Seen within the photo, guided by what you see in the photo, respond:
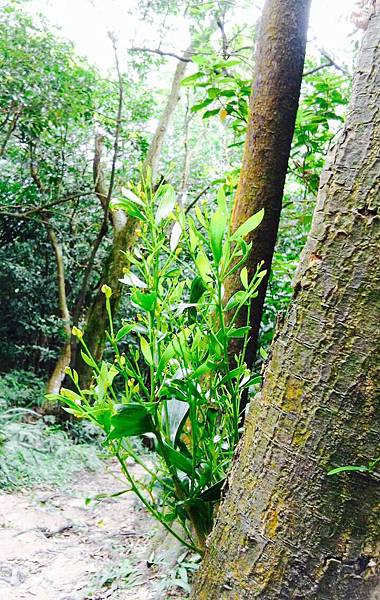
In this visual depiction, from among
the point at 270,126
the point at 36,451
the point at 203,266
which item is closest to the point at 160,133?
the point at 36,451

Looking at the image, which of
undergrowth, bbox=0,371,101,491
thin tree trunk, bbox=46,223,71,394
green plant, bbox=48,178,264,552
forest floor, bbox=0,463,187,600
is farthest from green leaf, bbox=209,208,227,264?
thin tree trunk, bbox=46,223,71,394

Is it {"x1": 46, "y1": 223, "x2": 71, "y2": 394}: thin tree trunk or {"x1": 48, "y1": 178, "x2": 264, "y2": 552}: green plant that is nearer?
{"x1": 48, "y1": 178, "x2": 264, "y2": 552}: green plant

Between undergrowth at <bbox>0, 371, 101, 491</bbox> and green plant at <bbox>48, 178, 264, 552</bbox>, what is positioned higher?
green plant at <bbox>48, 178, 264, 552</bbox>

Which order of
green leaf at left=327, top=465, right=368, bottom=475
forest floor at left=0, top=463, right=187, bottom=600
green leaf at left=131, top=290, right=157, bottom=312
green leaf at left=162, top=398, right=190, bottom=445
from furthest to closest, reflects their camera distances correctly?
forest floor at left=0, top=463, right=187, bottom=600 < green leaf at left=162, top=398, right=190, bottom=445 < green leaf at left=131, top=290, right=157, bottom=312 < green leaf at left=327, top=465, right=368, bottom=475

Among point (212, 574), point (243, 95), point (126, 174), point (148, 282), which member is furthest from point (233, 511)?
point (126, 174)

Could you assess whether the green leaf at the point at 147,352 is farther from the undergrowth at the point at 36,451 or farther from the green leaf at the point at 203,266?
the undergrowth at the point at 36,451

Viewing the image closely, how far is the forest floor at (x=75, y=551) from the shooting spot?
131 centimetres

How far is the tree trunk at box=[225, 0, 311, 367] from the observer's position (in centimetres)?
136

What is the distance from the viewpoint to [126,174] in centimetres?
579

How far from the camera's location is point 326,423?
667 millimetres

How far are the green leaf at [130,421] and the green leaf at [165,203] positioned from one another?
0.93ft

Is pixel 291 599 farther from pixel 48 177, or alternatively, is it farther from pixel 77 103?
pixel 48 177

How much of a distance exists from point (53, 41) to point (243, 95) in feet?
10.4

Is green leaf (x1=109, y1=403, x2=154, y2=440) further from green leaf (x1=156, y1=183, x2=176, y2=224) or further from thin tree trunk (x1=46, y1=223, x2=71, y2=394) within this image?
thin tree trunk (x1=46, y1=223, x2=71, y2=394)
